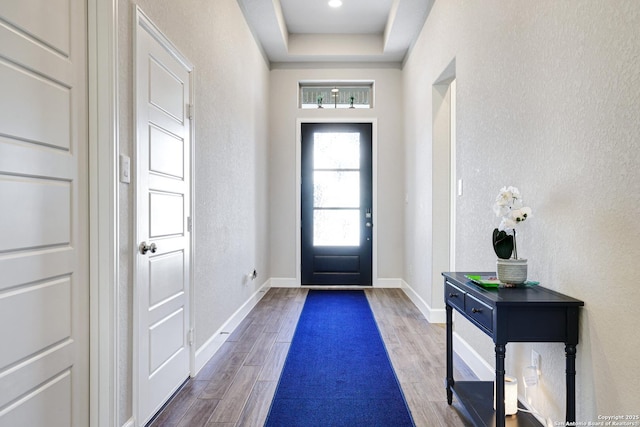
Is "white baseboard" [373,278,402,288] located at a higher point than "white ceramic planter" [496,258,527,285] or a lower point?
lower

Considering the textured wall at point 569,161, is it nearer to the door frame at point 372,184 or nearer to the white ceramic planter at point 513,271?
the white ceramic planter at point 513,271

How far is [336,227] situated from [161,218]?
11.5 feet

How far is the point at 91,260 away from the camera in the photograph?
5.10 feet

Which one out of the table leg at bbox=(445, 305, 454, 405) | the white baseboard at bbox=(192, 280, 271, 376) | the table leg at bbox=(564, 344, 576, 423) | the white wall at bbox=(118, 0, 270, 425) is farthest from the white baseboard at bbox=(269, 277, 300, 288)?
the table leg at bbox=(564, 344, 576, 423)

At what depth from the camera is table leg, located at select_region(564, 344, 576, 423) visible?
1.40 m

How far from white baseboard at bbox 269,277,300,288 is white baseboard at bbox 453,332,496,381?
9.10ft

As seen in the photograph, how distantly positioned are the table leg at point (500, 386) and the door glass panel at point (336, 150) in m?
4.08

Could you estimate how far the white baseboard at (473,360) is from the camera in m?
2.31

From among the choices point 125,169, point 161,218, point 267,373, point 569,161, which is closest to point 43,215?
point 125,169

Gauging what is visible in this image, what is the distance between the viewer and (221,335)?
311 centimetres

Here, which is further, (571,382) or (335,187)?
(335,187)

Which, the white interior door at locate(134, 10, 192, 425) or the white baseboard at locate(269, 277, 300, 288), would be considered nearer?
the white interior door at locate(134, 10, 192, 425)

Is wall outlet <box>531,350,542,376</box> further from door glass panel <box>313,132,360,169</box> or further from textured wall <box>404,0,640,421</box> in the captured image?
door glass panel <box>313,132,360,169</box>

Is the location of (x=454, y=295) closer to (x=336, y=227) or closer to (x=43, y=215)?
(x=43, y=215)
